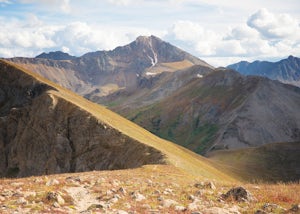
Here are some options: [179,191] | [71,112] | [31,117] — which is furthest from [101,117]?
[179,191]

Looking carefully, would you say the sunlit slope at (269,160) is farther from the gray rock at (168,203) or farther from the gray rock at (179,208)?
the gray rock at (179,208)

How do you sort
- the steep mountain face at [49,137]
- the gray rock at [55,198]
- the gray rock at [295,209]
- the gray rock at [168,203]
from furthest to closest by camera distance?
the steep mountain face at [49,137]
the gray rock at [168,203]
the gray rock at [55,198]
the gray rock at [295,209]

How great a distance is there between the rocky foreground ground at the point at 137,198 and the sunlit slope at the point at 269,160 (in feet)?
283

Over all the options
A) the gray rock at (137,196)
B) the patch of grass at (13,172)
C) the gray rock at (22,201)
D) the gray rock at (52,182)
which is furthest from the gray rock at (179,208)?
the patch of grass at (13,172)

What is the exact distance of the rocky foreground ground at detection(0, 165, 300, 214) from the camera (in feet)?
49.2

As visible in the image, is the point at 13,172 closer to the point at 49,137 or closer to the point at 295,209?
the point at 49,137

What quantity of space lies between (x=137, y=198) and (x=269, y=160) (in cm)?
Result: 11872

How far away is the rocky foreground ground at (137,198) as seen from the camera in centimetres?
1500

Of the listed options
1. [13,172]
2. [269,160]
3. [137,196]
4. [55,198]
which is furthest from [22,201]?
[269,160]

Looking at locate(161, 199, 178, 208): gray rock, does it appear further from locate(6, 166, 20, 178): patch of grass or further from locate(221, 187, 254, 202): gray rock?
locate(6, 166, 20, 178): patch of grass

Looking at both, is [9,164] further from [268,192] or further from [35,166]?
[268,192]

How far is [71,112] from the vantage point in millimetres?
71562

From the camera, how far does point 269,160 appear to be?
126 meters

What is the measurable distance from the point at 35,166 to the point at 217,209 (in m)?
67.7
